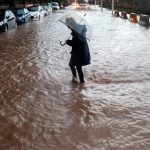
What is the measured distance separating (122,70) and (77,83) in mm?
2438

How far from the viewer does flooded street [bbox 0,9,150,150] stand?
6852 millimetres

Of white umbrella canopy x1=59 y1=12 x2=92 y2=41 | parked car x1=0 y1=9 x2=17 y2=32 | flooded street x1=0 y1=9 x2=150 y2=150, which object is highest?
white umbrella canopy x1=59 y1=12 x2=92 y2=41

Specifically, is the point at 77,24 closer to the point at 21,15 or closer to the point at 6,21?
the point at 6,21

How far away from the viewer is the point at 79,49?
10.4 metres

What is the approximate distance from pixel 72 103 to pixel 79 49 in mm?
1849

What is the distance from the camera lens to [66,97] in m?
9.59

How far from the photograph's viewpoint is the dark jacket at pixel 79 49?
34.0ft

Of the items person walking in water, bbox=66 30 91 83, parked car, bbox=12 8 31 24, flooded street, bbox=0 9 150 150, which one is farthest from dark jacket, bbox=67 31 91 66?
parked car, bbox=12 8 31 24

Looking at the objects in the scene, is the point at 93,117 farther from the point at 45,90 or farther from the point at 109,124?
the point at 45,90

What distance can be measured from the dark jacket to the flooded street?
66 centimetres

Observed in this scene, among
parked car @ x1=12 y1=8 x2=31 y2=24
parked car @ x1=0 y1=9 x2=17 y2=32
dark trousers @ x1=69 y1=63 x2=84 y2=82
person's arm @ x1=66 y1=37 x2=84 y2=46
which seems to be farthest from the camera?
parked car @ x1=12 y1=8 x2=31 y2=24

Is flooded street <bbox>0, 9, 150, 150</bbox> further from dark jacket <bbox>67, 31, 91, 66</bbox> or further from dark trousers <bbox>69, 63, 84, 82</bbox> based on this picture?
dark jacket <bbox>67, 31, 91, 66</bbox>

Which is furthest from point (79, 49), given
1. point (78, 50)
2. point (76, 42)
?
point (76, 42)

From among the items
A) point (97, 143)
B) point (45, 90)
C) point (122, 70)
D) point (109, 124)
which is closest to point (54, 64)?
point (122, 70)
